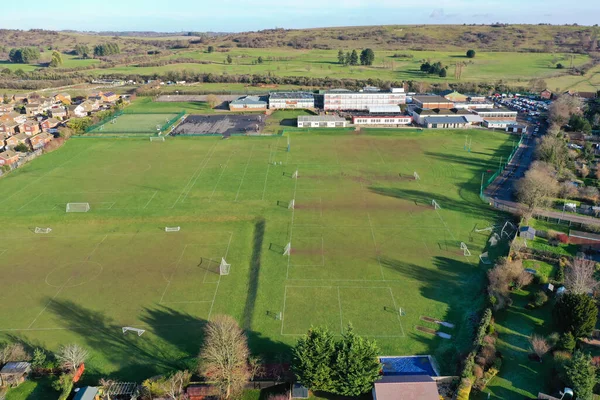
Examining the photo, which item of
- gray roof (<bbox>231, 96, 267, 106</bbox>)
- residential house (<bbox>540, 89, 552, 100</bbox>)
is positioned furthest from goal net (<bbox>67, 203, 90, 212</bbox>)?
residential house (<bbox>540, 89, 552, 100</bbox>)

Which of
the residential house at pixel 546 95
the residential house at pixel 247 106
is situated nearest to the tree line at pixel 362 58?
the residential house at pixel 546 95

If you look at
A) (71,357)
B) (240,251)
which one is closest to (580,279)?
(240,251)

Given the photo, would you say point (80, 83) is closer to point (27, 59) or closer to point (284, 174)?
point (27, 59)

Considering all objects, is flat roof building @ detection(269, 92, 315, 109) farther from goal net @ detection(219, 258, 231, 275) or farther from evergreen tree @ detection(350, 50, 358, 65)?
goal net @ detection(219, 258, 231, 275)

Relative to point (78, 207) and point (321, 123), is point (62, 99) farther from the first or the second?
point (78, 207)

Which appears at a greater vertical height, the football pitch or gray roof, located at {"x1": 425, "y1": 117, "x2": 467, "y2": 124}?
gray roof, located at {"x1": 425, "y1": 117, "x2": 467, "y2": 124}

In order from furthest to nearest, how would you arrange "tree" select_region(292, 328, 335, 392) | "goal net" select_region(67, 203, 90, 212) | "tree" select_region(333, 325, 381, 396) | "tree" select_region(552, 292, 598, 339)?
"goal net" select_region(67, 203, 90, 212) → "tree" select_region(552, 292, 598, 339) → "tree" select_region(292, 328, 335, 392) → "tree" select_region(333, 325, 381, 396)
